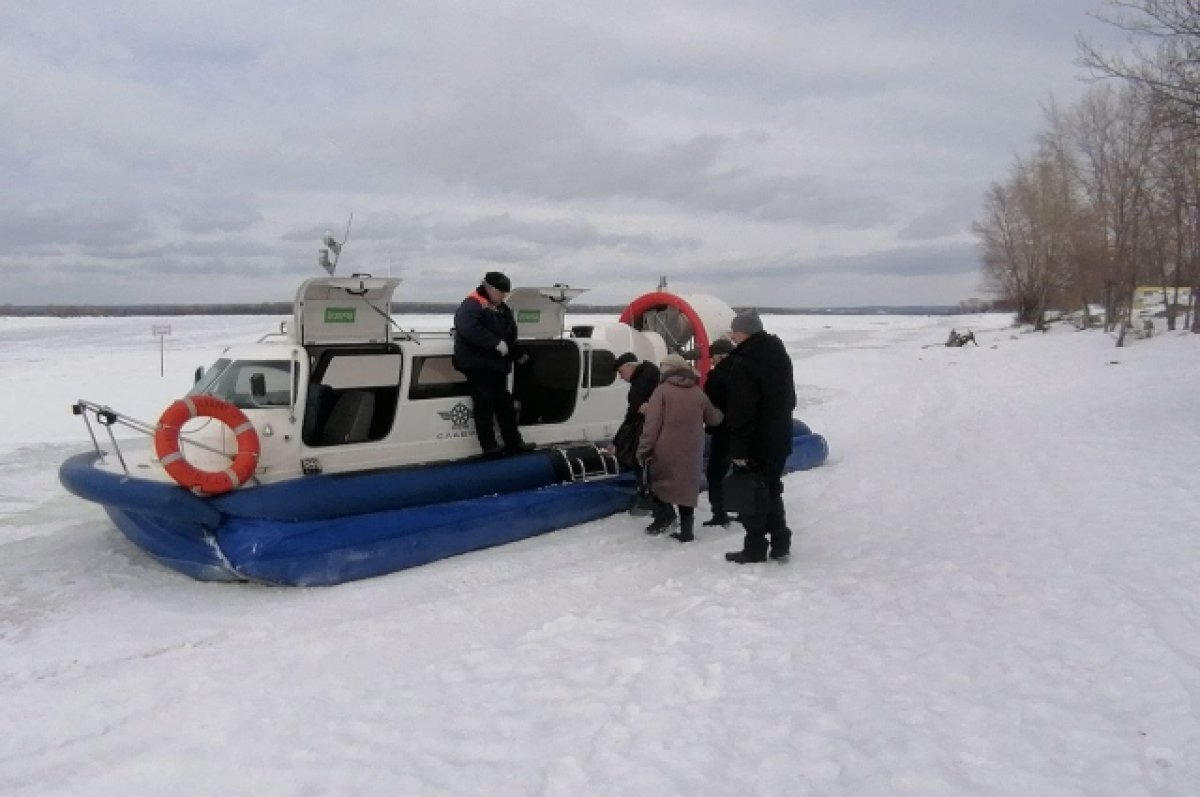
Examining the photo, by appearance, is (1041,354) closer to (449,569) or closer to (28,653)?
(449,569)

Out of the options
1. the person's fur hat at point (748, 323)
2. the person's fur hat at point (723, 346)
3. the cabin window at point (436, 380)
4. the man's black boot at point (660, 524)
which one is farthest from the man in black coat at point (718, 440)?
the cabin window at point (436, 380)

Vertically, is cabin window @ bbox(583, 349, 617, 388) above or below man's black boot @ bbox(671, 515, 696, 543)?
above

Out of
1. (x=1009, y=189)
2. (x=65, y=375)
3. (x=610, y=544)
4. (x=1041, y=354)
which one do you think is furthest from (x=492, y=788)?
(x=1009, y=189)

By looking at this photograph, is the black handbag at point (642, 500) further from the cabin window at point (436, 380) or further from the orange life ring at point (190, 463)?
the orange life ring at point (190, 463)

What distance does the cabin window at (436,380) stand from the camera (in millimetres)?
7105

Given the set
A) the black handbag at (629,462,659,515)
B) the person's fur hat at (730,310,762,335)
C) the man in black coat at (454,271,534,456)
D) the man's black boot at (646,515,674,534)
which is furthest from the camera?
the black handbag at (629,462,659,515)

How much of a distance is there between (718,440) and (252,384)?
→ 3.60 m

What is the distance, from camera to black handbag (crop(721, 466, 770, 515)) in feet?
18.4

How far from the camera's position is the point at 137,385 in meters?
17.6

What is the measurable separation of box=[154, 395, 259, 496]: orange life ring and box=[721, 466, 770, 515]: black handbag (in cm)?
321

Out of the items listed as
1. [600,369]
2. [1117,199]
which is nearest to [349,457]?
[600,369]

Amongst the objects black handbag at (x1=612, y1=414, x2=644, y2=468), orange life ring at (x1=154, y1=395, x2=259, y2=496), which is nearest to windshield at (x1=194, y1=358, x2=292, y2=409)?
orange life ring at (x1=154, y1=395, x2=259, y2=496)

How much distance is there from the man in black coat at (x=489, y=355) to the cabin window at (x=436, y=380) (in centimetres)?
12

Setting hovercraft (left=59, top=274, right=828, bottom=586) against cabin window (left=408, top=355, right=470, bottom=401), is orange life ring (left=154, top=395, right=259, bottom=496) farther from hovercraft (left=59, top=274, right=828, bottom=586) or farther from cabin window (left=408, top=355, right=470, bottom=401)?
cabin window (left=408, top=355, right=470, bottom=401)
